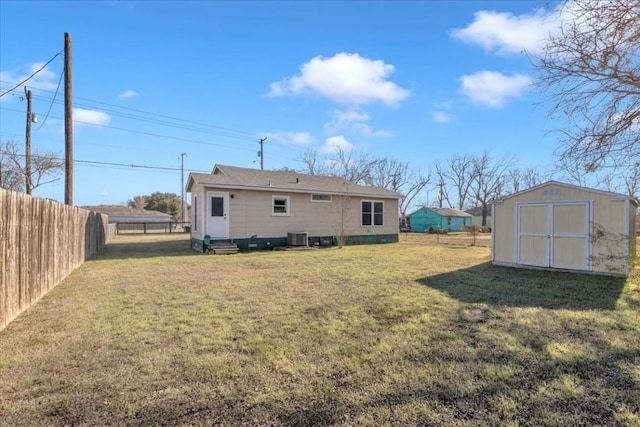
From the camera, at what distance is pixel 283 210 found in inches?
580

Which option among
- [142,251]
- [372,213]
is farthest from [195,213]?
[372,213]

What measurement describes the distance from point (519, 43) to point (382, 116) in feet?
47.5

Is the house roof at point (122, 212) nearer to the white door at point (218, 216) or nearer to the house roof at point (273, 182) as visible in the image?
the house roof at point (273, 182)

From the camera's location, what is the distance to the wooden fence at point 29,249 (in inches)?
163

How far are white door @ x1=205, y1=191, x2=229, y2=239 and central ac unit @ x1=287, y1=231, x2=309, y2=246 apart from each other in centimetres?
259

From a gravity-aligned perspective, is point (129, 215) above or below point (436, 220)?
A: above

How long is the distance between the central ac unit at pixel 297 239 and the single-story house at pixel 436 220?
79.0 feet

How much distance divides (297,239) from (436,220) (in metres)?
25.3

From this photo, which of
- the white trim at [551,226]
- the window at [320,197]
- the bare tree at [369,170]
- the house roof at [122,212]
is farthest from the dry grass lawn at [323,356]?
the house roof at [122,212]

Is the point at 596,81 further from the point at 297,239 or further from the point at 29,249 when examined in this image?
the point at 297,239

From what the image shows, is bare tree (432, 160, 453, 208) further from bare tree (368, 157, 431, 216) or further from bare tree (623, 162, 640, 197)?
bare tree (623, 162, 640, 197)

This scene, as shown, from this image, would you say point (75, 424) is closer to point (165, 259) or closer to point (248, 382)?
point (248, 382)

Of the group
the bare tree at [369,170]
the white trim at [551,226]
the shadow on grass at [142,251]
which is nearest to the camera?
the white trim at [551,226]

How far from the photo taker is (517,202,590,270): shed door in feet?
27.1
